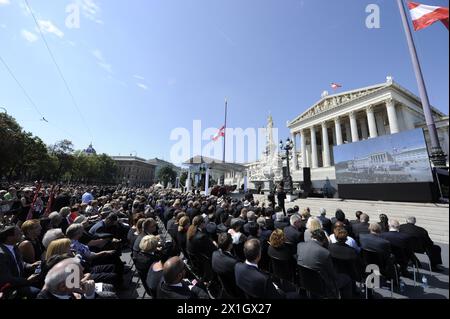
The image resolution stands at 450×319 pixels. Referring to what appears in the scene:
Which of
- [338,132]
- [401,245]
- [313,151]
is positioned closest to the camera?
[401,245]

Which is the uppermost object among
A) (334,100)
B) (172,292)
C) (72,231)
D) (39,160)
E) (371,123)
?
(334,100)

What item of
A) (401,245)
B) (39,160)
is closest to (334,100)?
(401,245)

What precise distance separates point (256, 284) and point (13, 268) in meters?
3.13

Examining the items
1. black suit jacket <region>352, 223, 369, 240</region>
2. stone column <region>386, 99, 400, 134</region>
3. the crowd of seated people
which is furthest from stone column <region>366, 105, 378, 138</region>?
black suit jacket <region>352, 223, 369, 240</region>

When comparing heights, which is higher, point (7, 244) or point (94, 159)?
point (94, 159)

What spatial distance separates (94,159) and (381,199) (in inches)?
2747

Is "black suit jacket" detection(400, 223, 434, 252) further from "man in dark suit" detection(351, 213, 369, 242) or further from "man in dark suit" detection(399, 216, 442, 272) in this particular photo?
"man in dark suit" detection(351, 213, 369, 242)

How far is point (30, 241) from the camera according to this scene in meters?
3.51

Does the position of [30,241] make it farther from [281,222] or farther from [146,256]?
[281,222]

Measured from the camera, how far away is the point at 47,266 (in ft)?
8.19

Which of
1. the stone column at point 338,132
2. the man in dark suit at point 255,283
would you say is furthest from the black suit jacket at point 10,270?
the stone column at point 338,132

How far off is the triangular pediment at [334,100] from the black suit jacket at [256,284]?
37.8m
